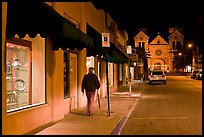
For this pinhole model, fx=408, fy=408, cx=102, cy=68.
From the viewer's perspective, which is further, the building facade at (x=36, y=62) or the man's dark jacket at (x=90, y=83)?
the man's dark jacket at (x=90, y=83)

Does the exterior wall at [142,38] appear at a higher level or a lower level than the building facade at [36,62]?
higher

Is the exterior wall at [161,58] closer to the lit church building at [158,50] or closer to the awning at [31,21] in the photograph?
the lit church building at [158,50]

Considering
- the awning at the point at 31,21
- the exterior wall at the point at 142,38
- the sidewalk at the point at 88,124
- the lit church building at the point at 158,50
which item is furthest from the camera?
the exterior wall at the point at 142,38

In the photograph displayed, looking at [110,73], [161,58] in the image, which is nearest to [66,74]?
[110,73]

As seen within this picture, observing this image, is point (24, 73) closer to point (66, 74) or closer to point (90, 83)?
point (90, 83)

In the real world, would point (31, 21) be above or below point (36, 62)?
above

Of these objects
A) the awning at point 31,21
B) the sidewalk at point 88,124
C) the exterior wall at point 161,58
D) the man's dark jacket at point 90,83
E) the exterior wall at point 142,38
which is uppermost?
the exterior wall at point 142,38

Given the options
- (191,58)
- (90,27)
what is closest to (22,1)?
(90,27)

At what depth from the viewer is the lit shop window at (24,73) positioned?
10.6m

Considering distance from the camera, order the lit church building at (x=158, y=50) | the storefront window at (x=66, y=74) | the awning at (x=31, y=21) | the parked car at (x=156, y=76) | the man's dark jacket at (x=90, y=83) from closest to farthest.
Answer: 1. the awning at (x=31, y=21)
2. the man's dark jacket at (x=90, y=83)
3. the storefront window at (x=66, y=74)
4. the parked car at (x=156, y=76)
5. the lit church building at (x=158, y=50)

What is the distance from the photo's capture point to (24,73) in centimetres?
1155

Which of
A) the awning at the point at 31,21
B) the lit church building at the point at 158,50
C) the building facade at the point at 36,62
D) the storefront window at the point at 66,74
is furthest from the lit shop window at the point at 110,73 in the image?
the lit church building at the point at 158,50

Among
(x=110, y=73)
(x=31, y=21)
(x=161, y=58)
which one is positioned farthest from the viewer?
(x=161, y=58)

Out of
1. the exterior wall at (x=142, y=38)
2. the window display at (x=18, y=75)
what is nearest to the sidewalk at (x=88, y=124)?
the window display at (x=18, y=75)
